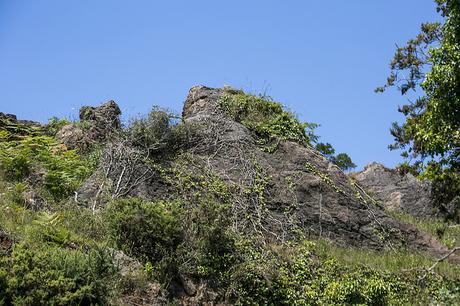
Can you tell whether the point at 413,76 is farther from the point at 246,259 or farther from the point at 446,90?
the point at 246,259

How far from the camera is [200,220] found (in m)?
14.2

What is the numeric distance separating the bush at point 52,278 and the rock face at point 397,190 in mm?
13436

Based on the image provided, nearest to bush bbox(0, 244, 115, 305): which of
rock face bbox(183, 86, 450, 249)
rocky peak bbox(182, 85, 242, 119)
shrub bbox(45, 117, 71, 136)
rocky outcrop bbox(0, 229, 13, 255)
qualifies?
rocky outcrop bbox(0, 229, 13, 255)

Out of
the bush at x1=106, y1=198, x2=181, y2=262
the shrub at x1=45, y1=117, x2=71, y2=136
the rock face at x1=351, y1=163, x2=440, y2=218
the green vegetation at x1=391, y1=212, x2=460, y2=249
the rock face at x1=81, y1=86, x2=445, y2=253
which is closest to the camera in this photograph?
the bush at x1=106, y1=198, x2=181, y2=262

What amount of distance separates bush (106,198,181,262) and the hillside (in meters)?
0.03

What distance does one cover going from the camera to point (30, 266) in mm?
10805

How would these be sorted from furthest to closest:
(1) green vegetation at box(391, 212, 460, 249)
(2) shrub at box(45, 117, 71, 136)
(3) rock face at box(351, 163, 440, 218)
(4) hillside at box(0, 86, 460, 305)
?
(3) rock face at box(351, 163, 440, 218) < (2) shrub at box(45, 117, 71, 136) < (1) green vegetation at box(391, 212, 460, 249) < (4) hillside at box(0, 86, 460, 305)

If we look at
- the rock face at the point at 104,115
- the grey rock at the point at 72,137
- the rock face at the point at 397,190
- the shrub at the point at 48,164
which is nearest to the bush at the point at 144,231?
the shrub at the point at 48,164

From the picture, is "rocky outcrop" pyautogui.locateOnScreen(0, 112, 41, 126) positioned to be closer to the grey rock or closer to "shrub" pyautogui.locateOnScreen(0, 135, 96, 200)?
the grey rock

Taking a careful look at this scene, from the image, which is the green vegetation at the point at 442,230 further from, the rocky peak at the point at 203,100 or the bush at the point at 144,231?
the bush at the point at 144,231

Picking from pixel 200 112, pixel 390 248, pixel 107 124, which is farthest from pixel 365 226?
pixel 107 124

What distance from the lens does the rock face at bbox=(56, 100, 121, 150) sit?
20250 millimetres

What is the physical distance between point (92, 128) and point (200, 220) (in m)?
7.56

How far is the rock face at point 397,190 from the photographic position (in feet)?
79.3
